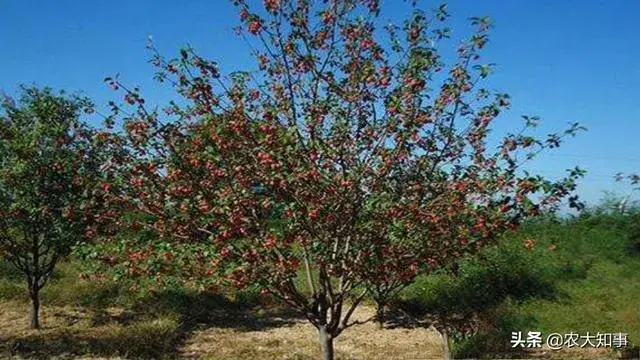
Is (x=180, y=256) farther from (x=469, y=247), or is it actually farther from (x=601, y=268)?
(x=601, y=268)

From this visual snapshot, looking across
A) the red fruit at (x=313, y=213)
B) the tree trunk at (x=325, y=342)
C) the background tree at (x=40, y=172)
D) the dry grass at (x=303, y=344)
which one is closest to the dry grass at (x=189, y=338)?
the dry grass at (x=303, y=344)

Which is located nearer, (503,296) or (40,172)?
(40,172)

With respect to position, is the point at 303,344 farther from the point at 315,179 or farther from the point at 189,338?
the point at 315,179

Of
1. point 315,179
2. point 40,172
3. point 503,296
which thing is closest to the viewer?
point 315,179

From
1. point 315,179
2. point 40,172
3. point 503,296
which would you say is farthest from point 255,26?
point 503,296

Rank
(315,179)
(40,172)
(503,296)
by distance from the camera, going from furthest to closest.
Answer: (503,296), (40,172), (315,179)

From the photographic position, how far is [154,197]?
6.14 meters

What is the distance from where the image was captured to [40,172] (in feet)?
37.8

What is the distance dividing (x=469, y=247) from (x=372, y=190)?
3.85 ft

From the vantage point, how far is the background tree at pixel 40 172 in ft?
37.3

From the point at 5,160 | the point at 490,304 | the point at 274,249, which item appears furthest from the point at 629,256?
the point at 5,160

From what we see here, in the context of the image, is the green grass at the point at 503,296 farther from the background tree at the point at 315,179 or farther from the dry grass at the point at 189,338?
the background tree at the point at 315,179

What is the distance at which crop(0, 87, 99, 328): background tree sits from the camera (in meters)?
11.4

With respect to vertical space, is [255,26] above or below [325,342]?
above
